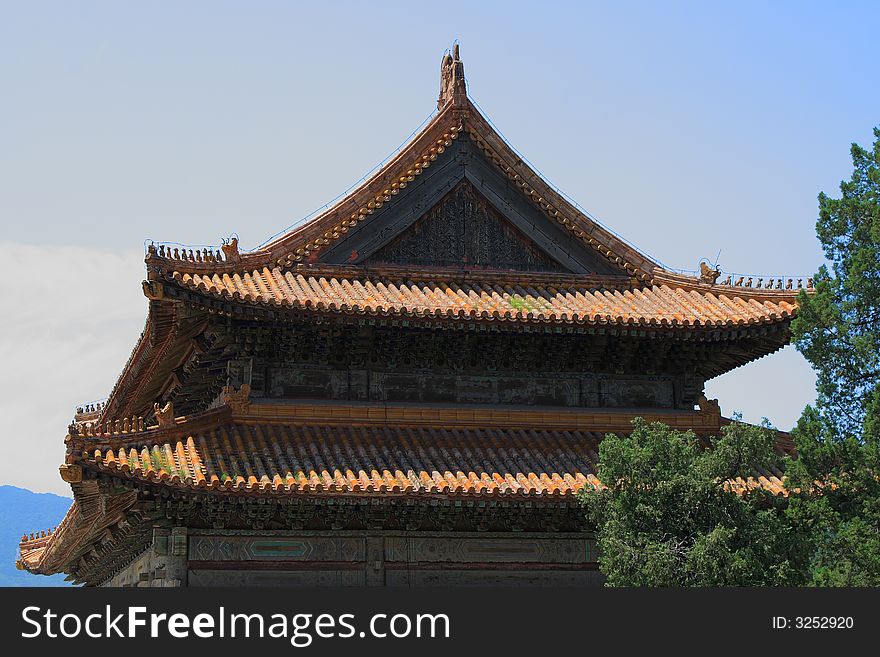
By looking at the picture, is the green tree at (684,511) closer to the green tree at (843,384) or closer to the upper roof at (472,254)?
the green tree at (843,384)

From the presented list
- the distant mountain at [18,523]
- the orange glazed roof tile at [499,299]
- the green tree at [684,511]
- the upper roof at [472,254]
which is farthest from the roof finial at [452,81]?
the distant mountain at [18,523]

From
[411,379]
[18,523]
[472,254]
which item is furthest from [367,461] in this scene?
[18,523]

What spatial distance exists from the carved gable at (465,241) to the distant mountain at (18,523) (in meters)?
132

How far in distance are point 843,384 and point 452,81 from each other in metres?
10.1

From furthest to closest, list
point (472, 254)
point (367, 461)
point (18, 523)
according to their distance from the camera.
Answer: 1. point (18, 523)
2. point (472, 254)
3. point (367, 461)

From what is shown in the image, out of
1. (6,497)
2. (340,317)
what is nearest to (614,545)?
(340,317)

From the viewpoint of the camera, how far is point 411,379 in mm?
24219

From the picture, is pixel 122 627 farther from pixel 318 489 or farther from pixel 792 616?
pixel 792 616

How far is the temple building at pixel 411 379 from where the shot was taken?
21.6 meters

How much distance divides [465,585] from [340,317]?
4780mm

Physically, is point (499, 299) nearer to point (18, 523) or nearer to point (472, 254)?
point (472, 254)

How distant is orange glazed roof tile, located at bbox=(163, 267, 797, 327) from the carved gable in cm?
53

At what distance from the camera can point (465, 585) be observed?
891 inches

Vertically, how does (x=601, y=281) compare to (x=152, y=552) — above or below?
above
